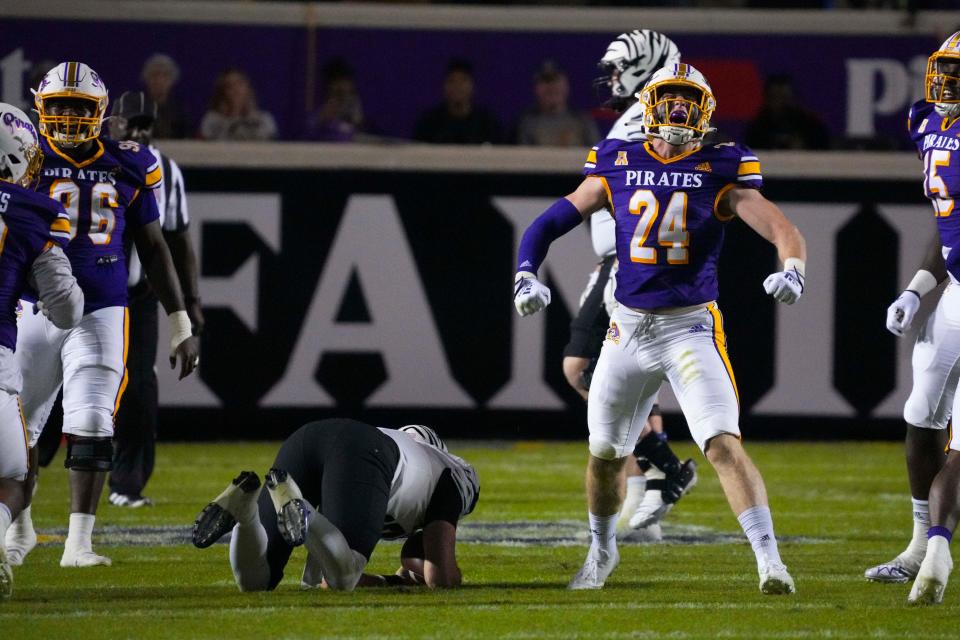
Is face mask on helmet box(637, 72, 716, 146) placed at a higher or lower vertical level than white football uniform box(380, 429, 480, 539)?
higher

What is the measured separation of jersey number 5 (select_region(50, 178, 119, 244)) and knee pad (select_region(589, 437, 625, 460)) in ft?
6.29

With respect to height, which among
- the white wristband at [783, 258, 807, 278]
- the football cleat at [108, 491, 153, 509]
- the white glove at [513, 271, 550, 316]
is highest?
the white wristband at [783, 258, 807, 278]

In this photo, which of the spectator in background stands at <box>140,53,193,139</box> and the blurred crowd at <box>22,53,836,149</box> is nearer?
the spectator in background stands at <box>140,53,193,139</box>

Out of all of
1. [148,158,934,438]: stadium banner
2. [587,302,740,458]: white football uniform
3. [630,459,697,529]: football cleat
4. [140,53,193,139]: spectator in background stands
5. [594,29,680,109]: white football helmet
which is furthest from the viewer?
[140,53,193,139]: spectator in background stands

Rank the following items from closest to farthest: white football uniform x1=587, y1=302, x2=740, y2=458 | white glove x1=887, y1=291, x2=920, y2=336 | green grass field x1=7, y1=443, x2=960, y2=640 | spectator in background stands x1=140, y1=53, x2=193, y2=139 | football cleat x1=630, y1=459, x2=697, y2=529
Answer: green grass field x1=7, y1=443, x2=960, y2=640
white football uniform x1=587, y1=302, x2=740, y2=458
white glove x1=887, y1=291, x2=920, y2=336
football cleat x1=630, y1=459, x2=697, y2=529
spectator in background stands x1=140, y1=53, x2=193, y2=139

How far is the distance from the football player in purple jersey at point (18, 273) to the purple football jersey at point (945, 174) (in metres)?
2.86

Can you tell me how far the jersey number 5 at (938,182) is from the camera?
18.5 ft

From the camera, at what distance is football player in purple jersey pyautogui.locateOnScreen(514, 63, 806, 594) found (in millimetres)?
5391

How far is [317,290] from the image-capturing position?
10.5m

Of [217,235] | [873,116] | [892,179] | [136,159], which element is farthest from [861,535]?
[873,116]

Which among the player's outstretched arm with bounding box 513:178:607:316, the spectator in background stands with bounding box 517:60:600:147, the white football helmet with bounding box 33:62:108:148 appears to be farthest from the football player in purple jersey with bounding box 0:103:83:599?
the spectator in background stands with bounding box 517:60:600:147

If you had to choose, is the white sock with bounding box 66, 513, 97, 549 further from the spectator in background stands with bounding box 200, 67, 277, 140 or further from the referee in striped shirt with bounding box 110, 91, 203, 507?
the spectator in background stands with bounding box 200, 67, 277, 140

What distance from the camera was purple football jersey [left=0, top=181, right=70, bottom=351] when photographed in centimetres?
Answer: 509

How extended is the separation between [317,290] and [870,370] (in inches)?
139
